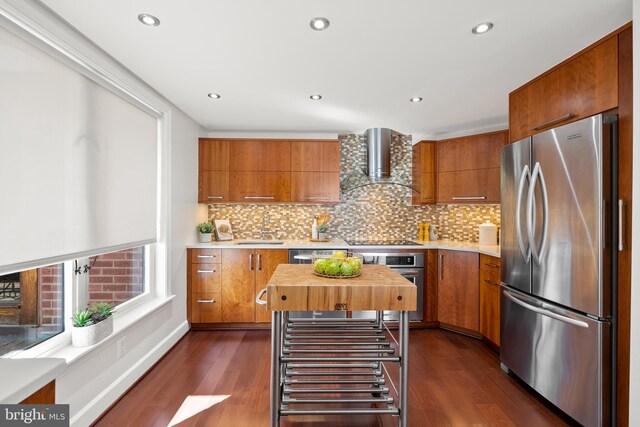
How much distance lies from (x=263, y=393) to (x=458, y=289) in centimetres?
225

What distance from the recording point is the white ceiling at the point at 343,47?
64.8 inches

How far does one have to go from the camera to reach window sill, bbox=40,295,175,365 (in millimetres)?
1800

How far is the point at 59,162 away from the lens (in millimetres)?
1748

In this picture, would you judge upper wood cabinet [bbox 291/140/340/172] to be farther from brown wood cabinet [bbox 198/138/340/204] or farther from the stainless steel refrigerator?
the stainless steel refrigerator

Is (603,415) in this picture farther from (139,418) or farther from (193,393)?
(139,418)

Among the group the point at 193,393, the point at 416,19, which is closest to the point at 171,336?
the point at 193,393

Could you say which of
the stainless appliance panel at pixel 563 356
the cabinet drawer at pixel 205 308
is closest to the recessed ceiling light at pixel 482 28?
the stainless appliance panel at pixel 563 356

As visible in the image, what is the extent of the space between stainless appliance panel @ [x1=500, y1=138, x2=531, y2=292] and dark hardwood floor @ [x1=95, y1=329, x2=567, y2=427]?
2.58ft

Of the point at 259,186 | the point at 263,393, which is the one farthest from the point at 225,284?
the point at 263,393

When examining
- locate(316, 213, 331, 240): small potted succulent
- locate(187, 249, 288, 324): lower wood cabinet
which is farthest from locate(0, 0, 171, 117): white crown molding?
locate(316, 213, 331, 240): small potted succulent

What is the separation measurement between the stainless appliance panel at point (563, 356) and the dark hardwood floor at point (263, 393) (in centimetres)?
20

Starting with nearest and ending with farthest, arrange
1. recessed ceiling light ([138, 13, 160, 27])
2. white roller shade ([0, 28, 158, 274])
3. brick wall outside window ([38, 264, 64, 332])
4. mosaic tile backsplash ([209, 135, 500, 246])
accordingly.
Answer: white roller shade ([0, 28, 158, 274])
recessed ceiling light ([138, 13, 160, 27])
brick wall outside window ([38, 264, 64, 332])
mosaic tile backsplash ([209, 135, 500, 246])

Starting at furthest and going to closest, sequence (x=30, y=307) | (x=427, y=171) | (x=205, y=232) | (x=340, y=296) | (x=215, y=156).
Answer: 1. (x=427, y=171)
2. (x=215, y=156)
3. (x=205, y=232)
4. (x=30, y=307)
5. (x=340, y=296)

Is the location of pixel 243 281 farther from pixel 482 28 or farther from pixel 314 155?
pixel 482 28
